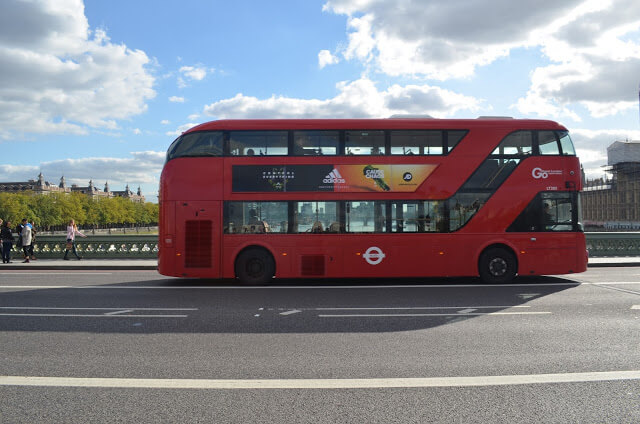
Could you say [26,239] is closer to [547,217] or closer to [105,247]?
[105,247]

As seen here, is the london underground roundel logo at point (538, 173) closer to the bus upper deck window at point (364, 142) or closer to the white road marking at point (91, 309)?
the bus upper deck window at point (364, 142)

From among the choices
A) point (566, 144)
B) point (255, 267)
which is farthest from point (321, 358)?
point (566, 144)

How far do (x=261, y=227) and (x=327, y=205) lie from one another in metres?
1.76

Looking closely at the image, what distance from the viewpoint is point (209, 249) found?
37.3 ft

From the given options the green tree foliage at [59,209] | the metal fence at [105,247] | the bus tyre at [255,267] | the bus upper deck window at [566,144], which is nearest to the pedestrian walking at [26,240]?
the metal fence at [105,247]

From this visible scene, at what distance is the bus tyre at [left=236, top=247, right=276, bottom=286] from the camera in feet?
37.7

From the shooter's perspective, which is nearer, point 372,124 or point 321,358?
point 321,358

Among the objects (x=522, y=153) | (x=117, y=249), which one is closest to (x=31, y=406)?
(x=522, y=153)

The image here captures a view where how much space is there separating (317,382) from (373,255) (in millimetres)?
7203

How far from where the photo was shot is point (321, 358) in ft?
16.8

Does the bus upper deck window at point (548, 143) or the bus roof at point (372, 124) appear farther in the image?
the bus upper deck window at point (548, 143)

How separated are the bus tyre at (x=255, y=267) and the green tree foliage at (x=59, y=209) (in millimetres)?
70591

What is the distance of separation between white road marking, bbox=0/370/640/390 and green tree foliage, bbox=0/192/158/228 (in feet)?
250

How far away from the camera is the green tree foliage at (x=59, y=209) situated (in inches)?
3506
